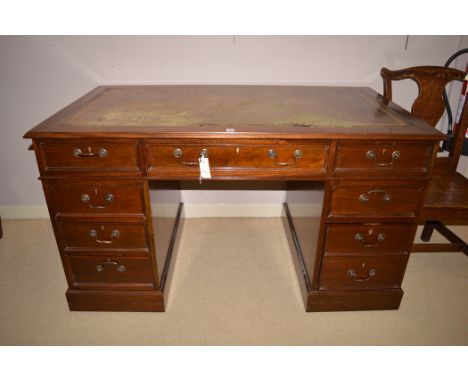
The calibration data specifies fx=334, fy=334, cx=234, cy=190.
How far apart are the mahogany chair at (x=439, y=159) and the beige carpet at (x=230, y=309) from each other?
31cm

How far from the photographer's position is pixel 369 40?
213cm

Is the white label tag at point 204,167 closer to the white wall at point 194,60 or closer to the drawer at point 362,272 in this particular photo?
the drawer at point 362,272

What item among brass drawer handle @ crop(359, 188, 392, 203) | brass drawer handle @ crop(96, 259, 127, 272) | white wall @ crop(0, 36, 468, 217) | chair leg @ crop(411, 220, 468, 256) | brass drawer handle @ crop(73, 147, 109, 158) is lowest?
chair leg @ crop(411, 220, 468, 256)

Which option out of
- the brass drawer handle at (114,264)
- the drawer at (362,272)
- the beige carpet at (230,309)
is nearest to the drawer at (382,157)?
the drawer at (362,272)

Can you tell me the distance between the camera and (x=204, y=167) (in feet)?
4.80

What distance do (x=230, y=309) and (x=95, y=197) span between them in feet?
3.11

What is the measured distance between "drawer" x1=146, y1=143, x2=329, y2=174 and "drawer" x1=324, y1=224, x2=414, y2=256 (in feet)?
1.19

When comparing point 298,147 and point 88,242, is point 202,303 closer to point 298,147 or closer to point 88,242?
point 88,242

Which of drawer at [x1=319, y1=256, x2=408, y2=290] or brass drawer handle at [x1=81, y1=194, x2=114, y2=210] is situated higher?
→ brass drawer handle at [x1=81, y1=194, x2=114, y2=210]

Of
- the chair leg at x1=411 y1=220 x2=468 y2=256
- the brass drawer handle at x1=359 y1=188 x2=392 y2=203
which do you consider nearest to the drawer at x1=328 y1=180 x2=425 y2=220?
the brass drawer handle at x1=359 y1=188 x2=392 y2=203

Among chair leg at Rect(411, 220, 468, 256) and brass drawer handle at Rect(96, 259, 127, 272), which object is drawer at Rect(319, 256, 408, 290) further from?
brass drawer handle at Rect(96, 259, 127, 272)

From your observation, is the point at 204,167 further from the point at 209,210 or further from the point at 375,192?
the point at 209,210

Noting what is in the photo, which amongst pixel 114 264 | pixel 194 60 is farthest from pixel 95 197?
pixel 194 60

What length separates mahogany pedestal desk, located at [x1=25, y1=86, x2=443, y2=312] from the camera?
144 cm
